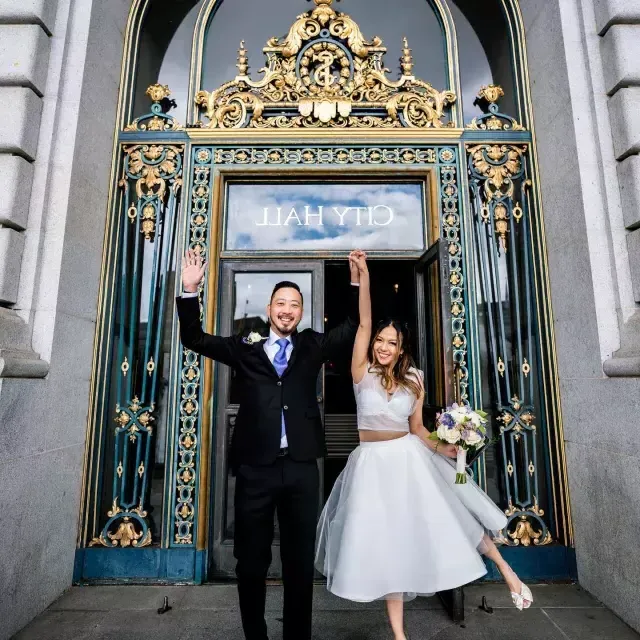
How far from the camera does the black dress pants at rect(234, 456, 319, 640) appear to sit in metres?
2.96

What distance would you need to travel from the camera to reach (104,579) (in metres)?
4.26

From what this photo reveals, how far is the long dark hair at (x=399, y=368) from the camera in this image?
3.38 meters

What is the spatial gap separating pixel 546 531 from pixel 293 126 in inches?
195

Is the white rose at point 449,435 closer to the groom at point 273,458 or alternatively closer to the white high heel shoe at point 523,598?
the groom at point 273,458

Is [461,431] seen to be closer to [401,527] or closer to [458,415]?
[458,415]

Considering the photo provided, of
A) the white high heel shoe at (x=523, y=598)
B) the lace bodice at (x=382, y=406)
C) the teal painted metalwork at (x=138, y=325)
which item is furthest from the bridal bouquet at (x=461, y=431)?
the teal painted metalwork at (x=138, y=325)

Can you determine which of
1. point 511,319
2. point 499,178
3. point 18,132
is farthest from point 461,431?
point 18,132

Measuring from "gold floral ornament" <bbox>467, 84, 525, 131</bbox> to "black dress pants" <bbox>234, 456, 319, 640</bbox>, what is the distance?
4231 mm

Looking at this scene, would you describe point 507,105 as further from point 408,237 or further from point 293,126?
point 293,126

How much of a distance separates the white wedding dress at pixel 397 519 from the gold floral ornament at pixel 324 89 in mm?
3188

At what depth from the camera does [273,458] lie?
2984 millimetres

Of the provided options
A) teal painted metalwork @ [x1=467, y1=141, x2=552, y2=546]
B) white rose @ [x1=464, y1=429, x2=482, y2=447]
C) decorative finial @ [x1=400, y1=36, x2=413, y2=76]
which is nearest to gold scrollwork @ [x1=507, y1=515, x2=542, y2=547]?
teal painted metalwork @ [x1=467, y1=141, x2=552, y2=546]

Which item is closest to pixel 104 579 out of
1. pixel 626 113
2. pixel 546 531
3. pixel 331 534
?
pixel 331 534

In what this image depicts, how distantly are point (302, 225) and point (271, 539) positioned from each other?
3216 millimetres
